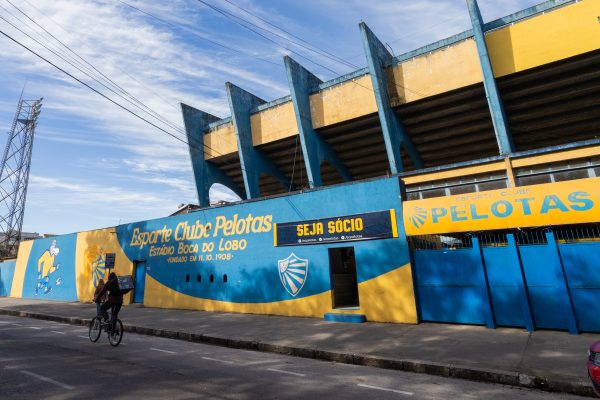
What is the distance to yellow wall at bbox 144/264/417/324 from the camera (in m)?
10.0

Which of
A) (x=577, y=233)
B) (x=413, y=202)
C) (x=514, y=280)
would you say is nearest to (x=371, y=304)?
(x=413, y=202)

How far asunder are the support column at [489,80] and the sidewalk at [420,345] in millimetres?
6885

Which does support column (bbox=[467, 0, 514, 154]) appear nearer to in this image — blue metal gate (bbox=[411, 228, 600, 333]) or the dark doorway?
blue metal gate (bbox=[411, 228, 600, 333])

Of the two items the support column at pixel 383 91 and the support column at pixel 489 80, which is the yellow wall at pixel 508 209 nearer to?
the support column at pixel 489 80

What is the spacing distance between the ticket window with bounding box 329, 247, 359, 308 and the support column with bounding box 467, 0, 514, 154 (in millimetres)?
7311

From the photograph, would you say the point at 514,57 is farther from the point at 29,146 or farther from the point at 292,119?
the point at 29,146

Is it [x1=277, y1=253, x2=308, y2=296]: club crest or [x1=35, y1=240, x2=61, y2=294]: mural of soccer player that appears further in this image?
[x1=35, y1=240, x2=61, y2=294]: mural of soccer player

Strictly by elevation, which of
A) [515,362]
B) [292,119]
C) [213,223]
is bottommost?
[515,362]

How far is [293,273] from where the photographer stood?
1220cm

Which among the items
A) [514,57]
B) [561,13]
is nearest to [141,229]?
[514,57]

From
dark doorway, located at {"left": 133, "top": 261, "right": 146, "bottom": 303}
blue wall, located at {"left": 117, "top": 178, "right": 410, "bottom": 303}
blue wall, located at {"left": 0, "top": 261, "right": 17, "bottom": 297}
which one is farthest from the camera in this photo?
blue wall, located at {"left": 0, "top": 261, "right": 17, "bottom": 297}

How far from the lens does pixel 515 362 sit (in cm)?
604

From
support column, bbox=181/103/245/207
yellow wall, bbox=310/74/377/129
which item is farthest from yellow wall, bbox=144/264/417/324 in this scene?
support column, bbox=181/103/245/207

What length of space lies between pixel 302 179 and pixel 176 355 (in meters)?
17.0
